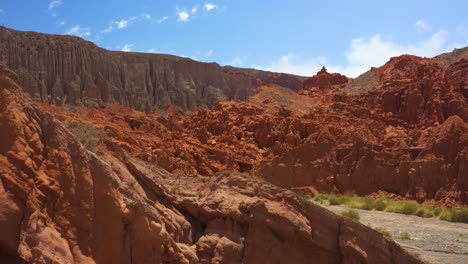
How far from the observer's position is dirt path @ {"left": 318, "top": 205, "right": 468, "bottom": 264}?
54.7 ft

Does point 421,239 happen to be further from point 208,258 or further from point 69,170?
point 69,170

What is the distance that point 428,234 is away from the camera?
20.5 m

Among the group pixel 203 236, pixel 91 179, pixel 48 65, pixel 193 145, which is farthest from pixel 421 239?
pixel 48 65

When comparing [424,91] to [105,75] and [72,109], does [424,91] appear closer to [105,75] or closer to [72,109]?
[72,109]

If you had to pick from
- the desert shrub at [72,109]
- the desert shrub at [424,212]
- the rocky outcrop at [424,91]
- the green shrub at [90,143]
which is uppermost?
the rocky outcrop at [424,91]

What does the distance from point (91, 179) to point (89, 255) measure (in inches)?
38.9

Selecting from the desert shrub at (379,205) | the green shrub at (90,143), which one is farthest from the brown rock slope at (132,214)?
the desert shrub at (379,205)

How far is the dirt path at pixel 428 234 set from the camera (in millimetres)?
16688

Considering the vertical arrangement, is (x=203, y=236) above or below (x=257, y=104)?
below

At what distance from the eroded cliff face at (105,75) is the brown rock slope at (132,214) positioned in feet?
130

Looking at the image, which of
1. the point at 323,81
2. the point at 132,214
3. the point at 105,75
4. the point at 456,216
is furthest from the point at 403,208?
the point at 323,81

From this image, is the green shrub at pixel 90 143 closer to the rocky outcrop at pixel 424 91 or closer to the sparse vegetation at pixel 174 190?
the sparse vegetation at pixel 174 190

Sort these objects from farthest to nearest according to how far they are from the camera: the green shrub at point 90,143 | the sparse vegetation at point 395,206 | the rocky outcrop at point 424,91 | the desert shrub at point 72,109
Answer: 1. the desert shrub at point 72,109
2. the rocky outcrop at point 424,91
3. the sparse vegetation at point 395,206
4. the green shrub at point 90,143

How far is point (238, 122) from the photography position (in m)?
40.4
